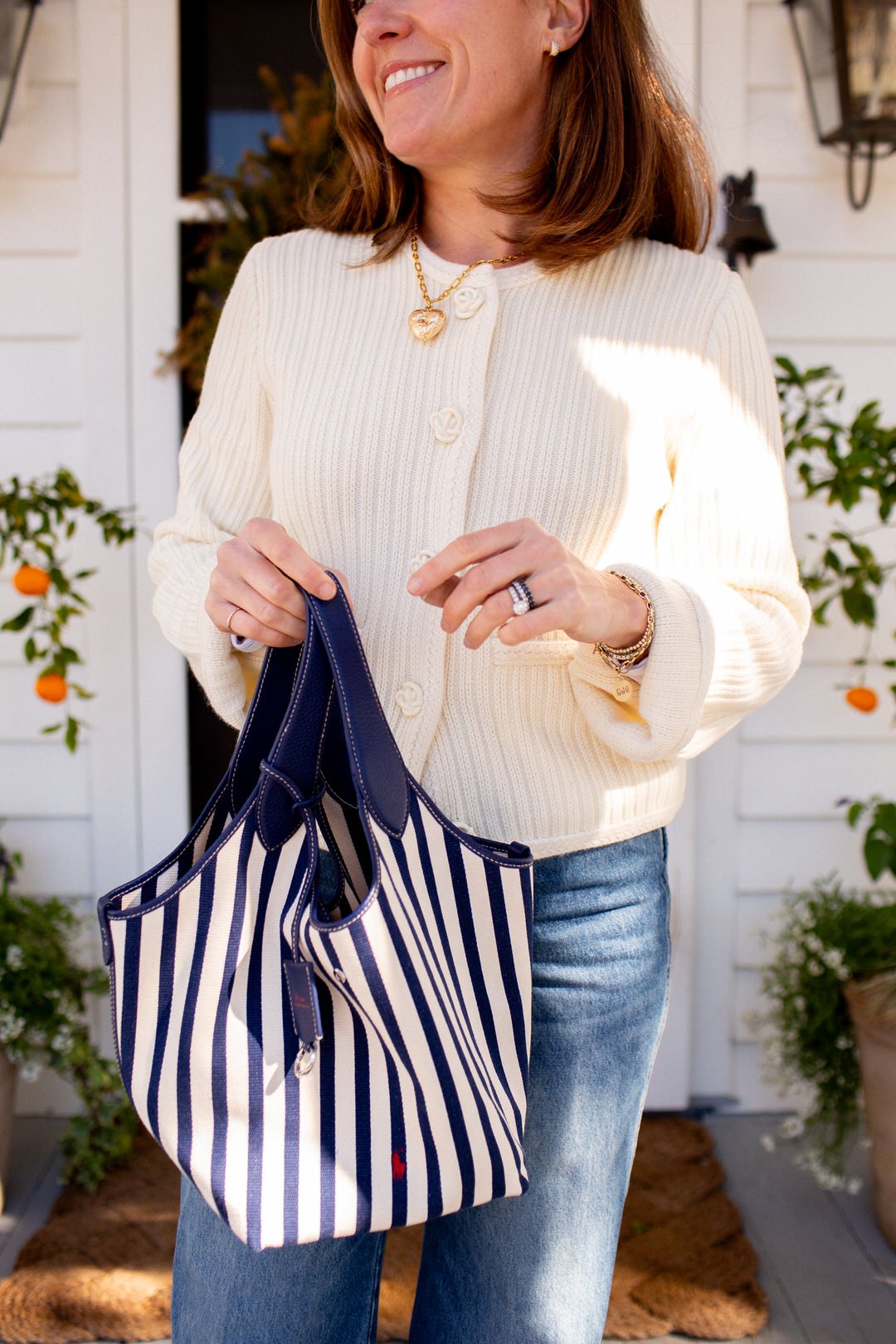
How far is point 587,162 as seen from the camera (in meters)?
1.17

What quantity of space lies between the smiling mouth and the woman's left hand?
51cm

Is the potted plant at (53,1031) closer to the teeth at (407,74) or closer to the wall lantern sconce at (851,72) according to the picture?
the teeth at (407,74)

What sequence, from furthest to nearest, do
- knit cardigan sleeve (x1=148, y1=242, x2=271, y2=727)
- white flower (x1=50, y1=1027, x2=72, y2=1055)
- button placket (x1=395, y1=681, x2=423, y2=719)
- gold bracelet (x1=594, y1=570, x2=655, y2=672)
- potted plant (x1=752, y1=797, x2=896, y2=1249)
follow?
1. white flower (x1=50, y1=1027, x2=72, y2=1055)
2. potted plant (x1=752, y1=797, x2=896, y2=1249)
3. knit cardigan sleeve (x1=148, y1=242, x2=271, y2=727)
4. button placket (x1=395, y1=681, x2=423, y2=719)
5. gold bracelet (x1=594, y1=570, x2=655, y2=672)

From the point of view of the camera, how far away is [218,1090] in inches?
35.0

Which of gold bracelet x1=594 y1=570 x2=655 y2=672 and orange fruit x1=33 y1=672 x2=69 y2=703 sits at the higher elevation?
gold bracelet x1=594 y1=570 x2=655 y2=672

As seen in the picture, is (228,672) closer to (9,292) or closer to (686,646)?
(686,646)

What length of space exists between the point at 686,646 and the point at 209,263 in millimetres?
1680

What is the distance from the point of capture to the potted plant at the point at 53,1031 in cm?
221

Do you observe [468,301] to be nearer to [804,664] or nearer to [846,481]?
[846,481]

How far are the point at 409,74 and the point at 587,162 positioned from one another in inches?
7.9

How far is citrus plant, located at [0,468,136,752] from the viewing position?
2.11 meters

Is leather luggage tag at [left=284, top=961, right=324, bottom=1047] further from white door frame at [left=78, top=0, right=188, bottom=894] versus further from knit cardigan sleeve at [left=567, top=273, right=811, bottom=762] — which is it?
white door frame at [left=78, top=0, right=188, bottom=894]

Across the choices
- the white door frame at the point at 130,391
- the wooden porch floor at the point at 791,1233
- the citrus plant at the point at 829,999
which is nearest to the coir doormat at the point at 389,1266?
the wooden porch floor at the point at 791,1233

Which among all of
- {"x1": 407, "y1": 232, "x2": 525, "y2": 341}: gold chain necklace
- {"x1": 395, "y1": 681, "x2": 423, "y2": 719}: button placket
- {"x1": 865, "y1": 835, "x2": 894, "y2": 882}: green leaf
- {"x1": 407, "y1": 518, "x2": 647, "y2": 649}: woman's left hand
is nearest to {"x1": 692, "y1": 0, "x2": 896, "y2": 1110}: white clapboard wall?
{"x1": 865, "y1": 835, "x2": 894, "y2": 882}: green leaf
